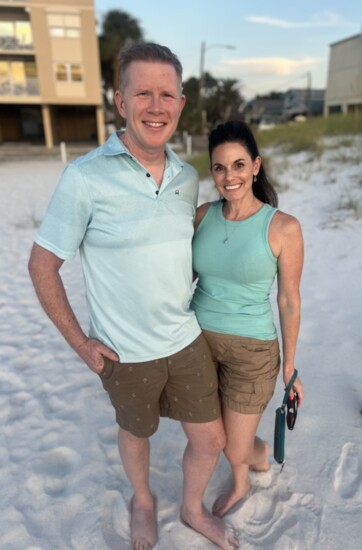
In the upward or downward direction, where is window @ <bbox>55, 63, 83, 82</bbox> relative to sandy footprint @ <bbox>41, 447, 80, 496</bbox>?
upward

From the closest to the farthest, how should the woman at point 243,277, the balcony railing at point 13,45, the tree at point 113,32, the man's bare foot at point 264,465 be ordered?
the woman at point 243,277
the man's bare foot at point 264,465
the balcony railing at point 13,45
the tree at point 113,32

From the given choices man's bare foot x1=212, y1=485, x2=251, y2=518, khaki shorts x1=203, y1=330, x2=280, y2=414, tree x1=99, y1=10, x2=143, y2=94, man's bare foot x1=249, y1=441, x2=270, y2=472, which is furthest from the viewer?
tree x1=99, y1=10, x2=143, y2=94

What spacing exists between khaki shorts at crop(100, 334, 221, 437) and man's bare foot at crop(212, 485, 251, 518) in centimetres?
61

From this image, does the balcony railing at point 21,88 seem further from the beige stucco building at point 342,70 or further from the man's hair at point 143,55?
the man's hair at point 143,55

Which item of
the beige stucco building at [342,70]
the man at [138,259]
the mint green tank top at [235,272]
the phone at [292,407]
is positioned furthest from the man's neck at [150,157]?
the beige stucco building at [342,70]

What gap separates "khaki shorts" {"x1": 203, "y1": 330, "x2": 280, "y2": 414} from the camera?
1.80 meters

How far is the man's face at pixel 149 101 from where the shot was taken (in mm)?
1516

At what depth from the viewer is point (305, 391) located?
2.95 m

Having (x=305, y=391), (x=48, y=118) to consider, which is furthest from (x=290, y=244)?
(x=48, y=118)

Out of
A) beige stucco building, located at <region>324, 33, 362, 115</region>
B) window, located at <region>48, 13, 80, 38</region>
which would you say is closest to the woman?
window, located at <region>48, 13, 80, 38</region>

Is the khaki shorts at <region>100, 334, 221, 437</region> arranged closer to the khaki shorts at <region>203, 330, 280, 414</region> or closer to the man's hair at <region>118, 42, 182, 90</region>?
the khaki shorts at <region>203, 330, 280, 414</region>

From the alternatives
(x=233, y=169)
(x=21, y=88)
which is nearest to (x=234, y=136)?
(x=233, y=169)

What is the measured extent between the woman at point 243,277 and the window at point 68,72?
84.8ft

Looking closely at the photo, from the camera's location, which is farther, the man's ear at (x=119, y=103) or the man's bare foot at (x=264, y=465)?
the man's bare foot at (x=264, y=465)
